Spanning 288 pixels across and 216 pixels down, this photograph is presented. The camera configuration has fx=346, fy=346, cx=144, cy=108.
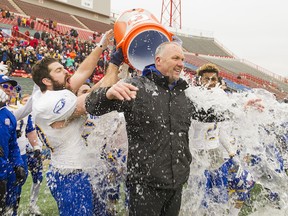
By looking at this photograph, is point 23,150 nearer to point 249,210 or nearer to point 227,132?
point 227,132

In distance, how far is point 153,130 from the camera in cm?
216

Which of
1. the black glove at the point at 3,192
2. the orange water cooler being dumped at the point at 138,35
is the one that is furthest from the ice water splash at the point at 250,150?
the black glove at the point at 3,192

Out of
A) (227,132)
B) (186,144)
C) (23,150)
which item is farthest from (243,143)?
(23,150)

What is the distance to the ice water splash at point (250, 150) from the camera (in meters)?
2.80

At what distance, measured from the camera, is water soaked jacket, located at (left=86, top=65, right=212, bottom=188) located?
2141 millimetres

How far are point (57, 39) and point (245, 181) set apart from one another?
15.1 meters

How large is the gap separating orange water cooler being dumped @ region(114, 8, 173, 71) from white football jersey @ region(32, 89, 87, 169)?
1.91ft

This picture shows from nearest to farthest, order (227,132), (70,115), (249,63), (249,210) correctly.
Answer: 1. (70,115)
2. (227,132)
3. (249,210)
4. (249,63)

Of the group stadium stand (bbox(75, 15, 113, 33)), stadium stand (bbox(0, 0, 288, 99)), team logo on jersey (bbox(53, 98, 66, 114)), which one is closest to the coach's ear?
team logo on jersey (bbox(53, 98, 66, 114))

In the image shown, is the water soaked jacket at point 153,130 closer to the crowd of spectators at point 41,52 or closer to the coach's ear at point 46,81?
the coach's ear at point 46,81

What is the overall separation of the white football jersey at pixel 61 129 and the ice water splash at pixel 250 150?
2.85 feet

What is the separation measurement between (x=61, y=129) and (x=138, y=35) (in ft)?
3.09

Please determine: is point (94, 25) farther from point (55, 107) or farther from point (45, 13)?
point (55, 107)

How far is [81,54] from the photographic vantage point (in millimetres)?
16359
